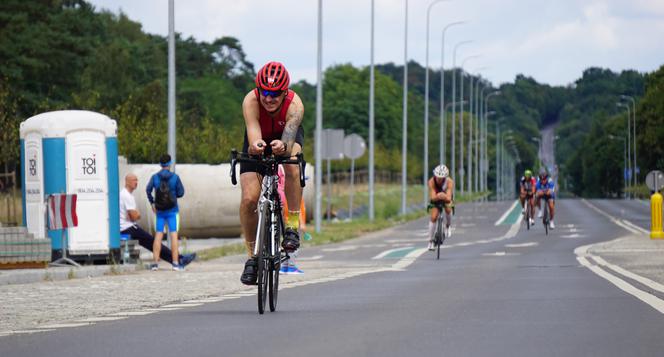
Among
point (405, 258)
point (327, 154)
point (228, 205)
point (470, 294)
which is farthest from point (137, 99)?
point (470, 294)

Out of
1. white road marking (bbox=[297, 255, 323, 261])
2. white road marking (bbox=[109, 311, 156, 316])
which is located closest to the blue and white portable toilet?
white road marking (bbox=[297, 255, 323, 261])

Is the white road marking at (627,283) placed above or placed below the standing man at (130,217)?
below

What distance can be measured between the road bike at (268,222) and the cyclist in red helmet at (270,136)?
3.2 inches

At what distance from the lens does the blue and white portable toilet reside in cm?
2495

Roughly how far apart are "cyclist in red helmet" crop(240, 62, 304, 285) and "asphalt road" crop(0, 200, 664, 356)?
0.65 meters

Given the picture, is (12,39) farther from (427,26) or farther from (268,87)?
(268,87)

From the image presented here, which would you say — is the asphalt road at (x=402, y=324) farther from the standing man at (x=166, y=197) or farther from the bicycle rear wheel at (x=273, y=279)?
the standing man at (x=166, y=197)

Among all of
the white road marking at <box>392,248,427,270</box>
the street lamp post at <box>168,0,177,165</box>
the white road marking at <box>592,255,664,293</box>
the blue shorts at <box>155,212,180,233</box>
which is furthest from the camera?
the street lamp post at <box>168,0,177,165</box>

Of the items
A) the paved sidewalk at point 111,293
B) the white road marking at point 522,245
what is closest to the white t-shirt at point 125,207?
the paved sidewalk at point 111,293

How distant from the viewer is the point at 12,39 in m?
78.3

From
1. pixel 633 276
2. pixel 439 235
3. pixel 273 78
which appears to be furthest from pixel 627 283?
pixel 439 235

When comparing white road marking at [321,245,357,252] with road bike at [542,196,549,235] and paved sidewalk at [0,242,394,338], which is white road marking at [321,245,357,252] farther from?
road bike at [542,196,549,235]

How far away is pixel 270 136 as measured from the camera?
12.4m

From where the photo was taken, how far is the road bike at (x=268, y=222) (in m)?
11.9
